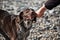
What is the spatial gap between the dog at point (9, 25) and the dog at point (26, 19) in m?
0.10

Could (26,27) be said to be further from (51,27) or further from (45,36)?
(51,27)

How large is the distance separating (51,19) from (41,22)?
0.97 ft

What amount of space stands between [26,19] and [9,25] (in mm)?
439

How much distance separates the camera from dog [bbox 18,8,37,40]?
9.21 ft

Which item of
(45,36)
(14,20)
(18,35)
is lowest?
(45,36)

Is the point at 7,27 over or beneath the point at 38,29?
over

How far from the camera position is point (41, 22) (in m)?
4.46

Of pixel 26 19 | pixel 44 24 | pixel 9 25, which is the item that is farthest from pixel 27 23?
pixel 44 24

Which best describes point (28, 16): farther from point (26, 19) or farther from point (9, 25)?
point (9, 25)

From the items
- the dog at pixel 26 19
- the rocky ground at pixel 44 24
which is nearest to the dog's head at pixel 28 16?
the dog at pixel 26 19

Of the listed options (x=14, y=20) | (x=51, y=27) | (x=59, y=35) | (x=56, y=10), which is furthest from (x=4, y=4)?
(x=14, y=20)

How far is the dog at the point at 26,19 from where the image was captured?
2.81 meters

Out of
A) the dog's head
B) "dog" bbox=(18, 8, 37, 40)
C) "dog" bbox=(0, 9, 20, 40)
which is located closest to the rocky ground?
"dog" bbox=(0, 9, 20, 40)

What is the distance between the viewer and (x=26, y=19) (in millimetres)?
2846
